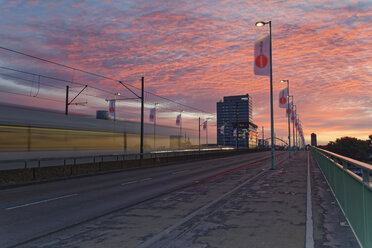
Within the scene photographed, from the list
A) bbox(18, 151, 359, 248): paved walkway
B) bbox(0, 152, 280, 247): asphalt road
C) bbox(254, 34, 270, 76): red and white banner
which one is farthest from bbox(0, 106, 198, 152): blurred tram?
bbox(254, 34, 270, 76): red and white banner

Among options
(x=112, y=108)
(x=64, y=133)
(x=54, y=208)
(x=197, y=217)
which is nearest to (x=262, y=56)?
(x=64, y=133)

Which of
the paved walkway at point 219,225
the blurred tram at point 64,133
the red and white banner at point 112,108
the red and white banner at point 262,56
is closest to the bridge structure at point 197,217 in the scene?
the paved walkway at point 219,225

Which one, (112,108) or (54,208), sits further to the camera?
(112,108)

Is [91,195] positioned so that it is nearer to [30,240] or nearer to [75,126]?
[30,240]

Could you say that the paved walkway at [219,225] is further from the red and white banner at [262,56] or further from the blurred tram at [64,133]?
the blurred tram at [64,133]

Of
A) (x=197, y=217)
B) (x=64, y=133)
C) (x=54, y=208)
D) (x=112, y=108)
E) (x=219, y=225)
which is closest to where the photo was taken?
(x=219, y=225)

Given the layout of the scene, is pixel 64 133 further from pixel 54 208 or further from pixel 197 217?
pixel 197 217

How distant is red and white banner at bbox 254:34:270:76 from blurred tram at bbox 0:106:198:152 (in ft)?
47.3

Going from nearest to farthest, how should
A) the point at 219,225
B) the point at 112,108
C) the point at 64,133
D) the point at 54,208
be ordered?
the point at 219,225
the point at 54,208
the point at 64,133
the point at 112,108

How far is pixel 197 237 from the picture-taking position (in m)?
5.42

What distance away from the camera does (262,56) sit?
787 inches

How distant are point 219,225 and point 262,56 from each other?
16.0 metres

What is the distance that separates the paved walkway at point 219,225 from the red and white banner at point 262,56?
11.9 meters

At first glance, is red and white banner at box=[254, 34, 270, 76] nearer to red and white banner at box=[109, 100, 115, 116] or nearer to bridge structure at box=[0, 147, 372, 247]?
bridge structure at box=[0, 147, 372, 247]
